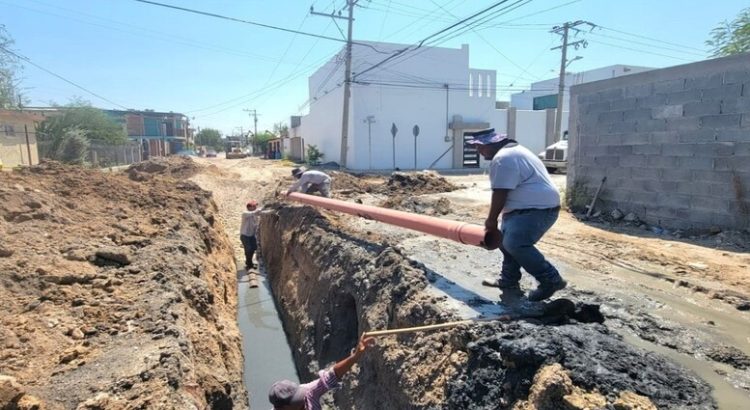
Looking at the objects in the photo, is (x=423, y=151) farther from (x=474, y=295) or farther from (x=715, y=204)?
(x=474, y=295)

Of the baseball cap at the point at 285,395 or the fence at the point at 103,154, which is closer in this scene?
the baseball cap at the point at 285,395

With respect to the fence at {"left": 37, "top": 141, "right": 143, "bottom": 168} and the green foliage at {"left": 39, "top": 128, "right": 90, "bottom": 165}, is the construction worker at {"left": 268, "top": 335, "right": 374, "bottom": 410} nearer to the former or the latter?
the green foliage at {"left": 39, "top": 128, "right": 90, "bottom": 165}

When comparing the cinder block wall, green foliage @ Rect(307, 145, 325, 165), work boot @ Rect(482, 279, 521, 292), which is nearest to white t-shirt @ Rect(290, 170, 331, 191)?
the cinder block wall

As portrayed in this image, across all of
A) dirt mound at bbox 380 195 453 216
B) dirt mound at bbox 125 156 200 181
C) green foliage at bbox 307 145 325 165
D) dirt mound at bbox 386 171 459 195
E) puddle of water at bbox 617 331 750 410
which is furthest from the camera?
green foliage at bbox 307 145 325 165

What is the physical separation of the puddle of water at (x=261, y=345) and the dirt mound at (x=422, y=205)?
3990 mm

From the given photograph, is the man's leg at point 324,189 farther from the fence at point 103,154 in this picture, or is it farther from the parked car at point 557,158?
the fence at point 103,154

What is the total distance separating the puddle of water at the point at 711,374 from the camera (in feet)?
8.87

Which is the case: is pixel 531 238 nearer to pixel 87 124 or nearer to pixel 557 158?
pixel 557 158

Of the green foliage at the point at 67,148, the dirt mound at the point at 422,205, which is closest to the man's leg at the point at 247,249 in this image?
the dirt mound at the point at 422,205

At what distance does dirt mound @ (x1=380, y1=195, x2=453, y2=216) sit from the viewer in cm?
1134

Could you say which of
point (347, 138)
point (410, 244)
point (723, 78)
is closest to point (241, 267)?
point (410, 244)

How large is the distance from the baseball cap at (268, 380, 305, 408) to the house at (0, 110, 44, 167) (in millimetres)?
22998

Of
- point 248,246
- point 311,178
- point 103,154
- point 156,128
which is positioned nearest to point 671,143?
point 311,178

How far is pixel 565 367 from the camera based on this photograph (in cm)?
271
